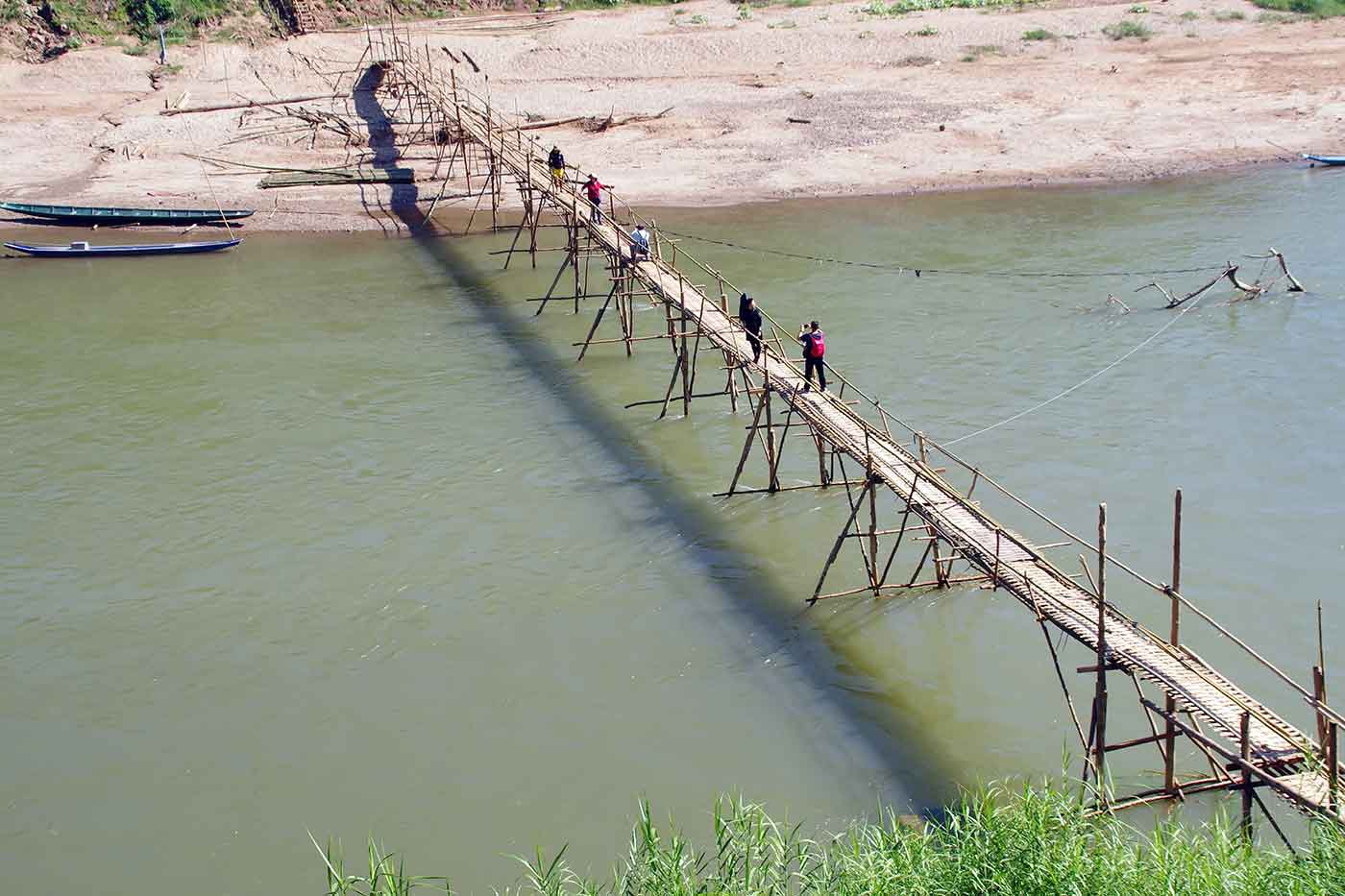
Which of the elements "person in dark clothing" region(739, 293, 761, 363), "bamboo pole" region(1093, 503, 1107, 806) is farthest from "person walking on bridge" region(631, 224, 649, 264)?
"bamboo pole" region(1093, 503, 1107, 806)

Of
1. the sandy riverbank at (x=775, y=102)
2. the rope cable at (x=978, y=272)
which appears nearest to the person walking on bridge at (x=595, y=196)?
the rope cable at (x=978, y=272)

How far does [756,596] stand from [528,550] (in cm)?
436

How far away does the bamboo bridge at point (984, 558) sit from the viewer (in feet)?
46.9

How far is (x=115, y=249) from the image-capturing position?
136ft

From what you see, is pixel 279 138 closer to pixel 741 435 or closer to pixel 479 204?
pixel 479 204

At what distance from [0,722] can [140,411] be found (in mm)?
12198

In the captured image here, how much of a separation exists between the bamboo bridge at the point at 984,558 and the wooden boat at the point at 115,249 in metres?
8.86

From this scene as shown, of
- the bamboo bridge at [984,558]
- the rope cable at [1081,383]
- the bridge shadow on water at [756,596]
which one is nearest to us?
the bamboo bridge at [984,558]

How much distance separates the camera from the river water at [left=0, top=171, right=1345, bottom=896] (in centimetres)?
1770

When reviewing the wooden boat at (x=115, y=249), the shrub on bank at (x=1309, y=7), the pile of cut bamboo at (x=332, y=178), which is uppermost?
the shrub on bank at (x=1309, y=7)

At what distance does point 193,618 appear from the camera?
2198cm

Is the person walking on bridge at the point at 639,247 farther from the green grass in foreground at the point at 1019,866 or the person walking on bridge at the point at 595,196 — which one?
the green grass in foreground at the point at 1019,866

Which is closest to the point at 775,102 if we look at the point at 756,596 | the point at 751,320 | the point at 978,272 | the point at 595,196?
the point at 978,272

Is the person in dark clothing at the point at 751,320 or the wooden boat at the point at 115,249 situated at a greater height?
the person in dark clothing at the point at 751,320
